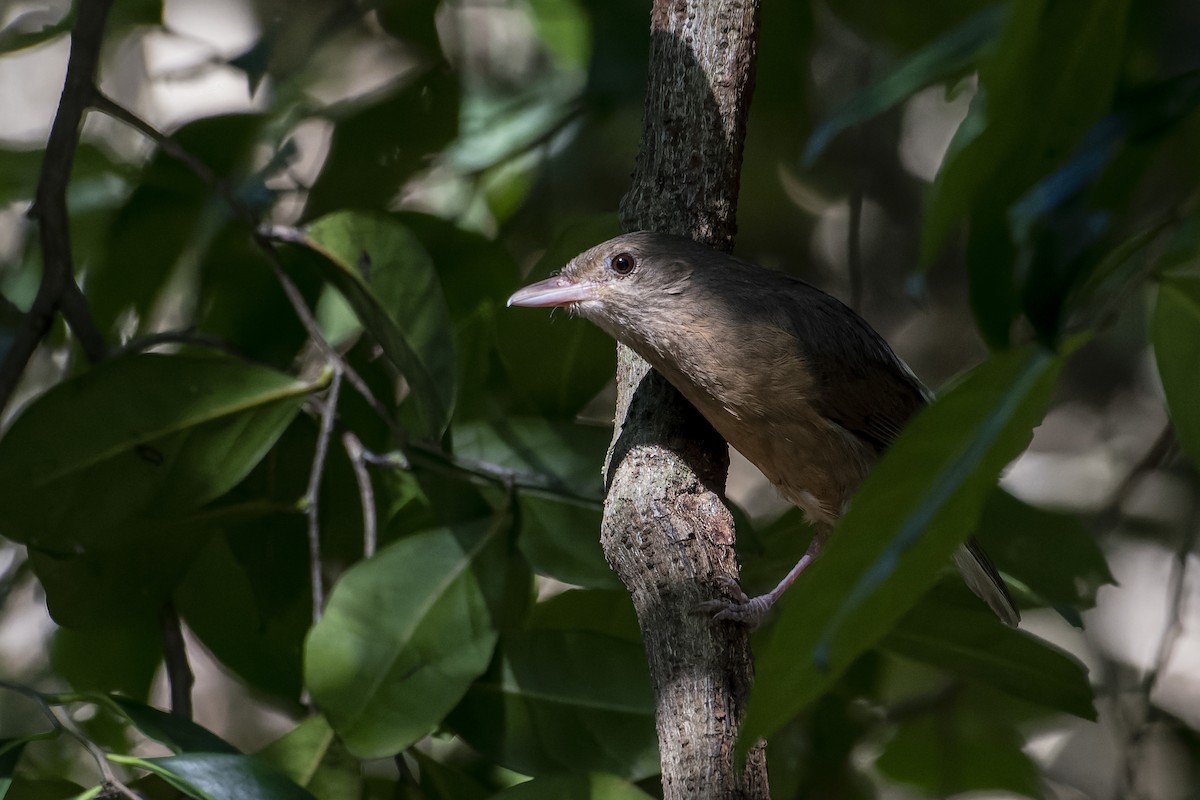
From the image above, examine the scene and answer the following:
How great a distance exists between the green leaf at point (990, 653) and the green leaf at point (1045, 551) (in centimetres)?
17

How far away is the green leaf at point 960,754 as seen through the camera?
3.35 m

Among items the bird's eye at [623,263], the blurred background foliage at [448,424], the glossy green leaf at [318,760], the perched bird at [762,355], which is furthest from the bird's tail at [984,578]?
the glossy green leaf at [318,760]

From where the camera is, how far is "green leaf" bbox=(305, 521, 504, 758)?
2133mm

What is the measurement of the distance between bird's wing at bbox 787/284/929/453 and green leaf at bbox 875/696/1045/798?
46.5 inches

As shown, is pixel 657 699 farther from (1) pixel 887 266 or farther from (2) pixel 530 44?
(1) pixel 887 266

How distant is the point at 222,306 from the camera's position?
9.41 ft

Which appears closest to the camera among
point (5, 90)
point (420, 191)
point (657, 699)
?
point (657, 699)

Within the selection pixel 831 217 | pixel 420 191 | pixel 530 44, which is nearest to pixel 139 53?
pixel 530 44

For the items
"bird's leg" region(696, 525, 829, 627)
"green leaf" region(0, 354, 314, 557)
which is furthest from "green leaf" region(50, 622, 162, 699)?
"bird's leg" region(696, 525, 829, 627)

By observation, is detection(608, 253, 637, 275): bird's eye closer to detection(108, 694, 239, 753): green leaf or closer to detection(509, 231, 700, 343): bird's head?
detection(509, 231, 700, 343): bird's head

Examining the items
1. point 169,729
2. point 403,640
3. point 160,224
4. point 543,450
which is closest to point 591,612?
point 543,450

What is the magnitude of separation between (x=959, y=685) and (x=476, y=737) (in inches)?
81.2

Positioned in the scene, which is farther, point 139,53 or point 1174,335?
point 139,53

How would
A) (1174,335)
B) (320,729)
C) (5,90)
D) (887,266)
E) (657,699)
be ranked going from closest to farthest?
1. (1174,335)
2. (657,699)
3. (320,729)
4. (887,266)
5. (5,90)
